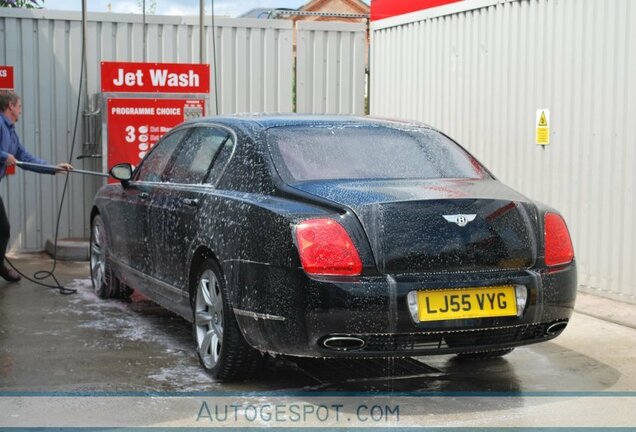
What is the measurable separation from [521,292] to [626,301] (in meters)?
3.36

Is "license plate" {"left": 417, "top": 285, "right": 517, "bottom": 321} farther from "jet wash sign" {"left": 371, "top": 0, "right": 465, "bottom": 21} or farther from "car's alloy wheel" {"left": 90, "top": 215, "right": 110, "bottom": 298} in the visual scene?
"jet wash sign" {"left": 371, "top": 0, "right": 465, "bottom": 21}

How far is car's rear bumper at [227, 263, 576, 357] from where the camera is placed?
467 centimetres

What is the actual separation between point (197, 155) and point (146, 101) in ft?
14.4

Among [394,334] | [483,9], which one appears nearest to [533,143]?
[483,9]

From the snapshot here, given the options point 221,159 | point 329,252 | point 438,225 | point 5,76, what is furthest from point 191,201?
point 5,76

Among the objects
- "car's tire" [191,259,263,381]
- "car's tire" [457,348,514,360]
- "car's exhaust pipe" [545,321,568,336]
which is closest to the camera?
"car's exhaust pipe" [545,321,568,336]

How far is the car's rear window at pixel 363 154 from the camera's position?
5.39 metres

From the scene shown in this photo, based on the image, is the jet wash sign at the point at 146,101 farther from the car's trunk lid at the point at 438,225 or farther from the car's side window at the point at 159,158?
the car's trunk lid at the point at 438,225

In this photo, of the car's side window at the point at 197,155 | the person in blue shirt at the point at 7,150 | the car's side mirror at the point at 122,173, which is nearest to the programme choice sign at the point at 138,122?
the person in blue shirt at the point at 7,150

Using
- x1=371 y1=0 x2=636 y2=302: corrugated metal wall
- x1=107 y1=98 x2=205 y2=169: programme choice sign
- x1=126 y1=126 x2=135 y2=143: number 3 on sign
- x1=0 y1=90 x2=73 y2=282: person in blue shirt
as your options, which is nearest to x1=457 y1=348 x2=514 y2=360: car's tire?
x1=371 y1=0 x2=636 y2=302: corrugated metal wall

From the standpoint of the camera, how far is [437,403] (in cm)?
500

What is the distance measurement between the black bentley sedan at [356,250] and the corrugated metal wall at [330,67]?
6.18m

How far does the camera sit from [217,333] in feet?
18.0

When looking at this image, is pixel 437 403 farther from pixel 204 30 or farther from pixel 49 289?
pixel 204 30
